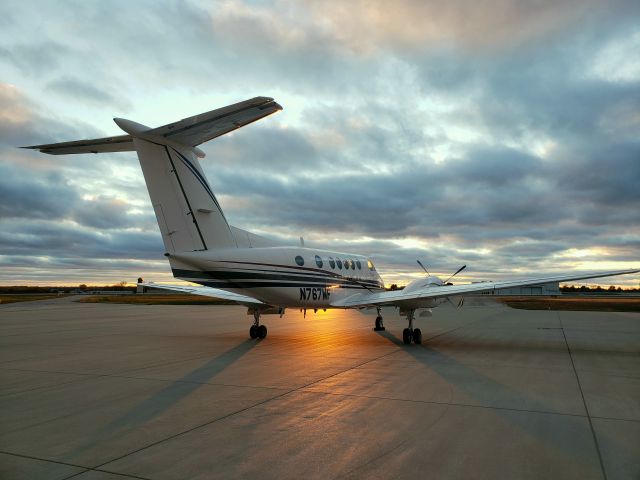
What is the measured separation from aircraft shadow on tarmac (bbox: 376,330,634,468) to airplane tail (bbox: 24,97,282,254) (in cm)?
726

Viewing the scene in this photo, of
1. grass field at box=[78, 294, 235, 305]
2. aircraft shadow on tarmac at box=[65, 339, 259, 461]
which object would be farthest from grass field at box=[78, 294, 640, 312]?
aircraft shadow on tarmac at box=[65, 339, 259, 461]

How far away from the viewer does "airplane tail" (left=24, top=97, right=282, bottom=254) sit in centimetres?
1174

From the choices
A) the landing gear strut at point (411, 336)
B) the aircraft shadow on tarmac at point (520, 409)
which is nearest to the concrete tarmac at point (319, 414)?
the aircraft shadow on tarmac at point (520, 409)

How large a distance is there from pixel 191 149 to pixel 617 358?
13802 millimetres

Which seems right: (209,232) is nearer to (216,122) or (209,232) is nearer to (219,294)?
(216,122)

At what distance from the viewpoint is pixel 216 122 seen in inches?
440

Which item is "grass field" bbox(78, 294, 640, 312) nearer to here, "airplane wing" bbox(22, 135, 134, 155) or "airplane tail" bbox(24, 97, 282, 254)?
"airplane tail" bbox(24, 97, 282, 254)

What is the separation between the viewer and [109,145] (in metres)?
12.4

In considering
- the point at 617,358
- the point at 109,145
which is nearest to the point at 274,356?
the point at 109,145

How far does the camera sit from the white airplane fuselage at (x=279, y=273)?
1274 cm

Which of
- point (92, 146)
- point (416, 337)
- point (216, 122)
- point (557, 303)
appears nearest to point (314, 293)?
point (416, 337)

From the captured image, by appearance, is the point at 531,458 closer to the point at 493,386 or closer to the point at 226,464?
the point at 226,464

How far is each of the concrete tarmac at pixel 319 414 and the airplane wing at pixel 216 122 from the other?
6.07 metres

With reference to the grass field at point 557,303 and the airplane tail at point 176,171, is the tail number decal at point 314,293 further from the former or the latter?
the grass field at point 557,303
